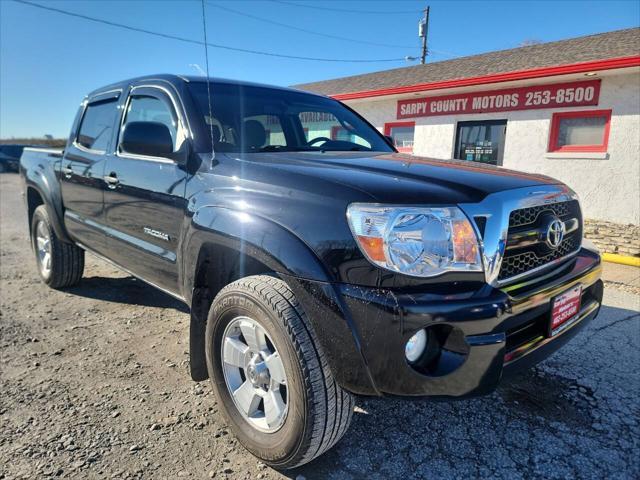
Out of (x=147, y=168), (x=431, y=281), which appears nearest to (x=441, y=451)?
(x=431, y=281)

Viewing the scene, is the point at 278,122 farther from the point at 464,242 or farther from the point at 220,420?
the point at 220,420

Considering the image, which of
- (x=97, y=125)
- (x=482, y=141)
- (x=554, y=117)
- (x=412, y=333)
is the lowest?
(x=412, y=333)

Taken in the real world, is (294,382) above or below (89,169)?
below

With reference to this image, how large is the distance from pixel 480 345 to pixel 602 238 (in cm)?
704

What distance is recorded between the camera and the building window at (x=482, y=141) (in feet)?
30.1

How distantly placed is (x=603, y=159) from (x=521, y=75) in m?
2.06

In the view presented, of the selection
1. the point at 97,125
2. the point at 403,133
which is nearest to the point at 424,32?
the point at 403,133

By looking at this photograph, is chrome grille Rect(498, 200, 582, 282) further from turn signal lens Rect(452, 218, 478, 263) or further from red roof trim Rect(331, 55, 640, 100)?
red roof trim Rect(331, 55, 640, 100)

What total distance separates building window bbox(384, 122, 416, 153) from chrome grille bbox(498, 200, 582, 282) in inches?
349

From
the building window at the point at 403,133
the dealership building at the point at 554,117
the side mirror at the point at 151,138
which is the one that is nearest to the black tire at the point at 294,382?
the side mirror at the point at 151,138

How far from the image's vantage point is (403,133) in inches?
438

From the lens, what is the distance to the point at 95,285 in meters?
4.86

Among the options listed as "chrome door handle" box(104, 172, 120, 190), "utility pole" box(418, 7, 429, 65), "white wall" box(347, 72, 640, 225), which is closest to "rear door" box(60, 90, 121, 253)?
"chrome door handle" box(104, 172, 120, 190)

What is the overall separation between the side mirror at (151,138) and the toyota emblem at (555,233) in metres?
2.05
